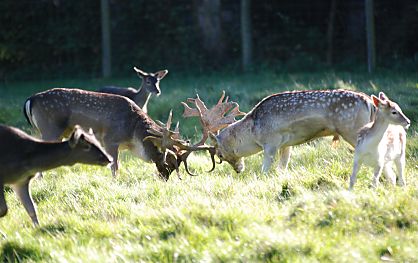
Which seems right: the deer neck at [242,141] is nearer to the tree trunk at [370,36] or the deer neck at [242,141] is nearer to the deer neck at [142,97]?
the deer neck at [142,97]

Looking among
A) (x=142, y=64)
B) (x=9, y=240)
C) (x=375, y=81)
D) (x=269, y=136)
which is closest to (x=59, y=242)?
(x=9, y=240)

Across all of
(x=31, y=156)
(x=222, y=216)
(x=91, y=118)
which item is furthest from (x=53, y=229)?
(x=91, y=118)

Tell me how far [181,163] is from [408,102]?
359cm

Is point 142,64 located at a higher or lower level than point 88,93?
lower

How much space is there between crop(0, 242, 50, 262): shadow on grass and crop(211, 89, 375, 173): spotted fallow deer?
3.59 m

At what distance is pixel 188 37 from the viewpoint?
19750 millimetres

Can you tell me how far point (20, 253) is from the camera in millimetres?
6766

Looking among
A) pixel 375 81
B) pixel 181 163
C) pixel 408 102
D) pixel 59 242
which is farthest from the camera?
pixel 375 81

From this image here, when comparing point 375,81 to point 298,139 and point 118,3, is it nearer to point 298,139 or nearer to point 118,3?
Result: point 298,139

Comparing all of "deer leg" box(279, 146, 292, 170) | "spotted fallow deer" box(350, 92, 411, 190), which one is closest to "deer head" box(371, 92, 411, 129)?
"spotted fallow deer" box(350, 92, 411, 190)

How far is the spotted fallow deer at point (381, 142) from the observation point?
7.80 m

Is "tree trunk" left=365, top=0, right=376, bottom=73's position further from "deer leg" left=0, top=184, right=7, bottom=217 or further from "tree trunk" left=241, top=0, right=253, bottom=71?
"deer leg" left=0, top=184, right=7, bottom=217

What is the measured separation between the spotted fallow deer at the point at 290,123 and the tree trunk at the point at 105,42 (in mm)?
8227

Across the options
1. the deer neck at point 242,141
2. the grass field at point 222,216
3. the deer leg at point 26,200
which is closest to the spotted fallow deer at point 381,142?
the grass field at point 222,216
